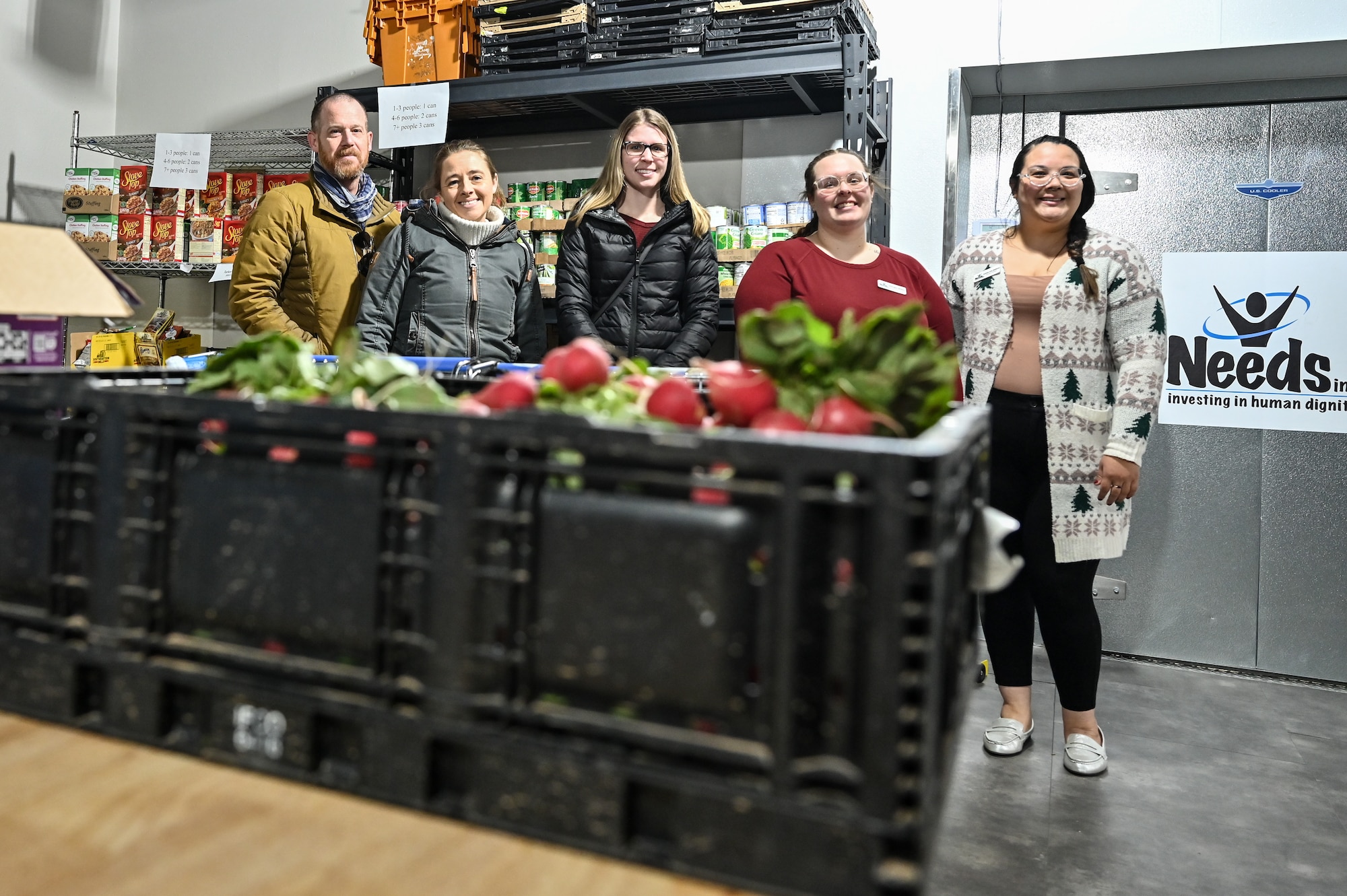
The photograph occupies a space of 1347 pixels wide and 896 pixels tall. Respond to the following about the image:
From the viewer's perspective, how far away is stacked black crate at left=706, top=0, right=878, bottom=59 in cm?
284

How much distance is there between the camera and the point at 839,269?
99.2 inches

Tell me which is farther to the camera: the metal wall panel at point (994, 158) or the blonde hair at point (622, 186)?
the metal wall panel at point (994, 158)

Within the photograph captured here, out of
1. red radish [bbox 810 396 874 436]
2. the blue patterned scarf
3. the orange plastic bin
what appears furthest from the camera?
the orange plastic bin

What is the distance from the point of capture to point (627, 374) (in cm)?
99

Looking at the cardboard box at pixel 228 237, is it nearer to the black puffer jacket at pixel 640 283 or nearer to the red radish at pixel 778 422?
the black puffer jacket at pixel 640 283

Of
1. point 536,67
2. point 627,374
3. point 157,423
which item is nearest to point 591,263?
point 536,67

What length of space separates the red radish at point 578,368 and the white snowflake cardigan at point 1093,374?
1823 millimetres

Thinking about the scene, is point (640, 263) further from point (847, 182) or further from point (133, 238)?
point (133, 238)

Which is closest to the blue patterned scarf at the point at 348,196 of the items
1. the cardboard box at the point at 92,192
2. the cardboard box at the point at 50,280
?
the cardboard box at the point at 92,192

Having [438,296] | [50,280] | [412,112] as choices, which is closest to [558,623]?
[50,280]

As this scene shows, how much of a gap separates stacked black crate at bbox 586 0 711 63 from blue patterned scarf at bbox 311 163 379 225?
82 centimetres

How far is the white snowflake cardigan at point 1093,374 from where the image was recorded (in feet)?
7.71

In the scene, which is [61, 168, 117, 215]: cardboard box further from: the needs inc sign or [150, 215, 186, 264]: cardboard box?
the needs inc sign

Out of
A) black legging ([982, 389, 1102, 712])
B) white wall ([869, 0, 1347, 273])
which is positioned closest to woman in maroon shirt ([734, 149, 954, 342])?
black legging ([982, 389, 1102, 712])
